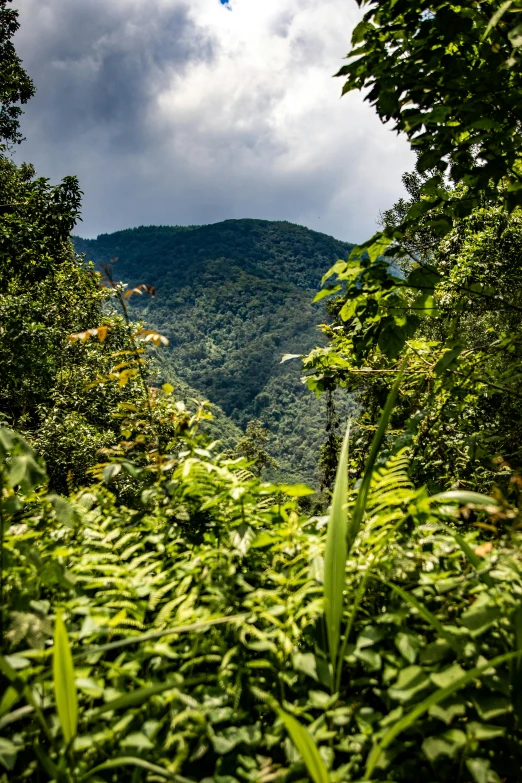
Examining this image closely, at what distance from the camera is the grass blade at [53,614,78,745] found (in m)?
0.85

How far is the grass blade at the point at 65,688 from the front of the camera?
0.85m

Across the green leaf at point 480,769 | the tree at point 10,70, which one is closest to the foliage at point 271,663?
the green leaf at point 480,769

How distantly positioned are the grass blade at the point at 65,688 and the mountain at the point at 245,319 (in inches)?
3254

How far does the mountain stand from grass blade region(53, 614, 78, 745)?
82.6m

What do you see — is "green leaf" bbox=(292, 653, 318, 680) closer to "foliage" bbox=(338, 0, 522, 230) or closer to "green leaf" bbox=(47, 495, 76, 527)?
"green leaf" bbox=(47, 495, 76, 527)

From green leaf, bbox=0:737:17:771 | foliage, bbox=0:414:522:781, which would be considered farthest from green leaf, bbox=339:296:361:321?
green leaf, bbox=0:737:17:771

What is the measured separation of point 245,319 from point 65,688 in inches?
6223

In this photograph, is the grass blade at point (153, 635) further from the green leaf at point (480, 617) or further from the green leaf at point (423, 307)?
the green leaf at point (423, 307)

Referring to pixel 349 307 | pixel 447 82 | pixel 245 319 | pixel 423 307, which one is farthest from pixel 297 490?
pixel 245 319

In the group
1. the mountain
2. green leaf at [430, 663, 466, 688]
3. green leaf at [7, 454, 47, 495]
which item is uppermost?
the mountain

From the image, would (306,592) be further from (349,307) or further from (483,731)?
(349,307)

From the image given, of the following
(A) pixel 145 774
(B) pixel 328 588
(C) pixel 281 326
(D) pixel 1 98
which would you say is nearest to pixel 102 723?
(A) pixel 145 774

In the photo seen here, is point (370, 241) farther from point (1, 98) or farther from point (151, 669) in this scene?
point (1, 98)

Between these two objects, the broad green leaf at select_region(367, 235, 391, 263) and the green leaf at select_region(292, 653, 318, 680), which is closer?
the green leaf at select_region(292, 653, 318, 680)
